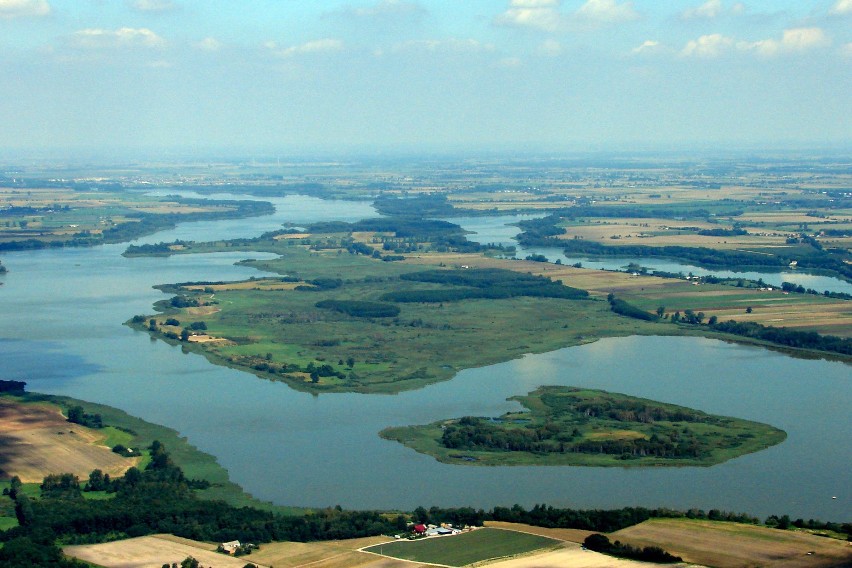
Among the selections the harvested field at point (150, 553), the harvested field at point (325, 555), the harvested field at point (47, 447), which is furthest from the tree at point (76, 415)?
the harvested field at point (325, 555)

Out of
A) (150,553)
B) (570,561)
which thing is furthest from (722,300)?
(150,553)

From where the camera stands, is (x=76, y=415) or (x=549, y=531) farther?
(x=76, y=415)

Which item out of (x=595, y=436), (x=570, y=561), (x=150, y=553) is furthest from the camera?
(x=595, y=436)

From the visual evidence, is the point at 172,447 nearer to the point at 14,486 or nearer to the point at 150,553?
the point at 14,486

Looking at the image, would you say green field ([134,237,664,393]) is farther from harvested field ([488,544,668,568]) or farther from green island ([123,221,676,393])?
harvested field ([488,544,668,568])

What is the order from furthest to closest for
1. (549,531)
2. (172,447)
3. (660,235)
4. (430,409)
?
(660,235) < (430,409) < (172,447) < (549,531)

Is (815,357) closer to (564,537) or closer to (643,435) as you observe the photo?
(643,435)

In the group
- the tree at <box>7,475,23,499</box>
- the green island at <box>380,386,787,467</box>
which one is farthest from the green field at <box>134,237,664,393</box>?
the tree at <box>7,475,23,499</box>
